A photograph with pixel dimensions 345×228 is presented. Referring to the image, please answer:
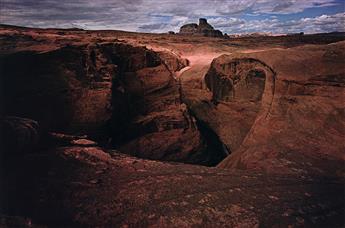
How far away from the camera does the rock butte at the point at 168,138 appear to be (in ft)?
9.84

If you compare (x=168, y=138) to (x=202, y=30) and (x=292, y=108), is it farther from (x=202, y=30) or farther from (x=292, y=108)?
(x=202, y=30)

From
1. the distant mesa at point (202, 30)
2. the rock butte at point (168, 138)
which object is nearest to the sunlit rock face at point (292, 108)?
the rock butte at point (168, 138)

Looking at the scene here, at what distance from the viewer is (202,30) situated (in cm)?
3441

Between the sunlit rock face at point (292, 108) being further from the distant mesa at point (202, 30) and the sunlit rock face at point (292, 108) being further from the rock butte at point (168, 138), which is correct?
the distant mesa at point (202, 30)

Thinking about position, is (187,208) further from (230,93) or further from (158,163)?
(230,93)

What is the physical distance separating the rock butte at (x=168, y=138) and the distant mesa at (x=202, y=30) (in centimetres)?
2683

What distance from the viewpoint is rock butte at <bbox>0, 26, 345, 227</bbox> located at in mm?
2998

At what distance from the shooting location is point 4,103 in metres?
4.56

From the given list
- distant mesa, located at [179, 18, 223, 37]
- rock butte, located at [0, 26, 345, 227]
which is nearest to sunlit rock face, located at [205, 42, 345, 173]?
rock butte, located at [0, 26, 345, 227]

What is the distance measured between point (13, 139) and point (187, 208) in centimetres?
183

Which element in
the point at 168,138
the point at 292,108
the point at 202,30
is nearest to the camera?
the point at 292,108

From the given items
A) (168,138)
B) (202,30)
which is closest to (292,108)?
(168,138)

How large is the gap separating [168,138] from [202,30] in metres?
29.7

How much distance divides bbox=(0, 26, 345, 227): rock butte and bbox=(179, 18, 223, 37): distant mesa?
88.0 ft
